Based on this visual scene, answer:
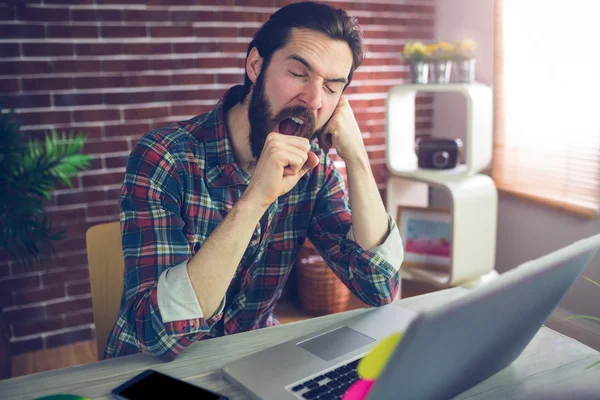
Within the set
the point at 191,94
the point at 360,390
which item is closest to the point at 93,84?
the point at 191,94

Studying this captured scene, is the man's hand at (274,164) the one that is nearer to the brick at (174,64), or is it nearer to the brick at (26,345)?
the brick at (174,64)

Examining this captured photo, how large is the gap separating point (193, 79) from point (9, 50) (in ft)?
2.78

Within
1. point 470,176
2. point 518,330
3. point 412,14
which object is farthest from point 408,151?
point 518,330

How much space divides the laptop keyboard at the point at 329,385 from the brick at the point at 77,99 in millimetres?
2217

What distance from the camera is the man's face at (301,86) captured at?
1393 millimetres

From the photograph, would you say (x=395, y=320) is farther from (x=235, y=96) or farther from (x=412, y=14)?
(x=412, y=14)

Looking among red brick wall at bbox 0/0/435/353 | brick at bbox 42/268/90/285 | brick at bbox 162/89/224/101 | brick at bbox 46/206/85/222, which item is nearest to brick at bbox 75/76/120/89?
red brick wall at bbox 0/0/435/353

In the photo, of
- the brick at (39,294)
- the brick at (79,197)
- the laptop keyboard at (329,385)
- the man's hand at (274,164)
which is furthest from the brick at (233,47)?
the laptop keyboard at (329,385)

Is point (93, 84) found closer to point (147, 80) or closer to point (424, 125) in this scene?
point (147, 80)

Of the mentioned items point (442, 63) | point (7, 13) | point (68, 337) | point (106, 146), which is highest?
point (7, 13)

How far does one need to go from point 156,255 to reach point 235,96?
58 centimetres

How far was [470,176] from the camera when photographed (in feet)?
8.80

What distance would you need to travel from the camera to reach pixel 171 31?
9.30 ft

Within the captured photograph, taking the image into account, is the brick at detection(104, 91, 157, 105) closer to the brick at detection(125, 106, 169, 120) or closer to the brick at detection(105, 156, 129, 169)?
the brick at detection(125, 106, 169, 120)
